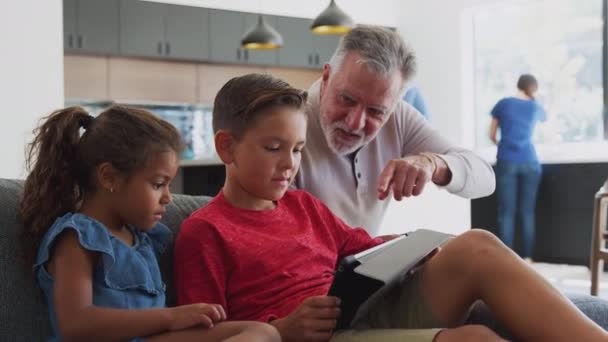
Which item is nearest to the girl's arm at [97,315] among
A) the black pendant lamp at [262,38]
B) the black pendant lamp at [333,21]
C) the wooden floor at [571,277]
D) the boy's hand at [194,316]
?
the boy's hand at [194,316]

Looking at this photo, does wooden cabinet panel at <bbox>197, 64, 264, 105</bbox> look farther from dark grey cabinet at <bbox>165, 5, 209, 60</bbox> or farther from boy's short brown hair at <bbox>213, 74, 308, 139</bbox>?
boy's short brown hair at <bbox>213, 74, 308, 139</bbox>

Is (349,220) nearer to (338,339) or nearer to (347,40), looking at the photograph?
(347,40)

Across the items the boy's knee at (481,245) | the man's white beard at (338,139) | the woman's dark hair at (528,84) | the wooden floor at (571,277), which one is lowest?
the wooden floor at (571,277)

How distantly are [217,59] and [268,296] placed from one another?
639 centimetres

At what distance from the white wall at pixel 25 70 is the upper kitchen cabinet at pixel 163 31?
5.23 ft

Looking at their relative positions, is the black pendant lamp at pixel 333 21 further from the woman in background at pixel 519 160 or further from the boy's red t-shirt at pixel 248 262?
the boy's red t-shirt at pixel 248 262

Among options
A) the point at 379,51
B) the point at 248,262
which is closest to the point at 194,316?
the point at 248,262

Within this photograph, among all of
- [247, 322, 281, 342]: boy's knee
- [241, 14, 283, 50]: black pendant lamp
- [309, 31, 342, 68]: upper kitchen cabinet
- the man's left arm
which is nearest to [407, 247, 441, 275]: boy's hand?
the man's left arm

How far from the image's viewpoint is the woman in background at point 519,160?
6.46m

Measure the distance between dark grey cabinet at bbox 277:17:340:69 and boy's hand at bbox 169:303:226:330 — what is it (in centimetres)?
680

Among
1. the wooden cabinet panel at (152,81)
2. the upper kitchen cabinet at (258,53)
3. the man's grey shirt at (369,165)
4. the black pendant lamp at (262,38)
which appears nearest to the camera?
the man's grey shirt at (369,165)

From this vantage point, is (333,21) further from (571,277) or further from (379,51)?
(379,51)

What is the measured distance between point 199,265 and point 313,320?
0.25m

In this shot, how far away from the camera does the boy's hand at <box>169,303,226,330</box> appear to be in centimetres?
128
